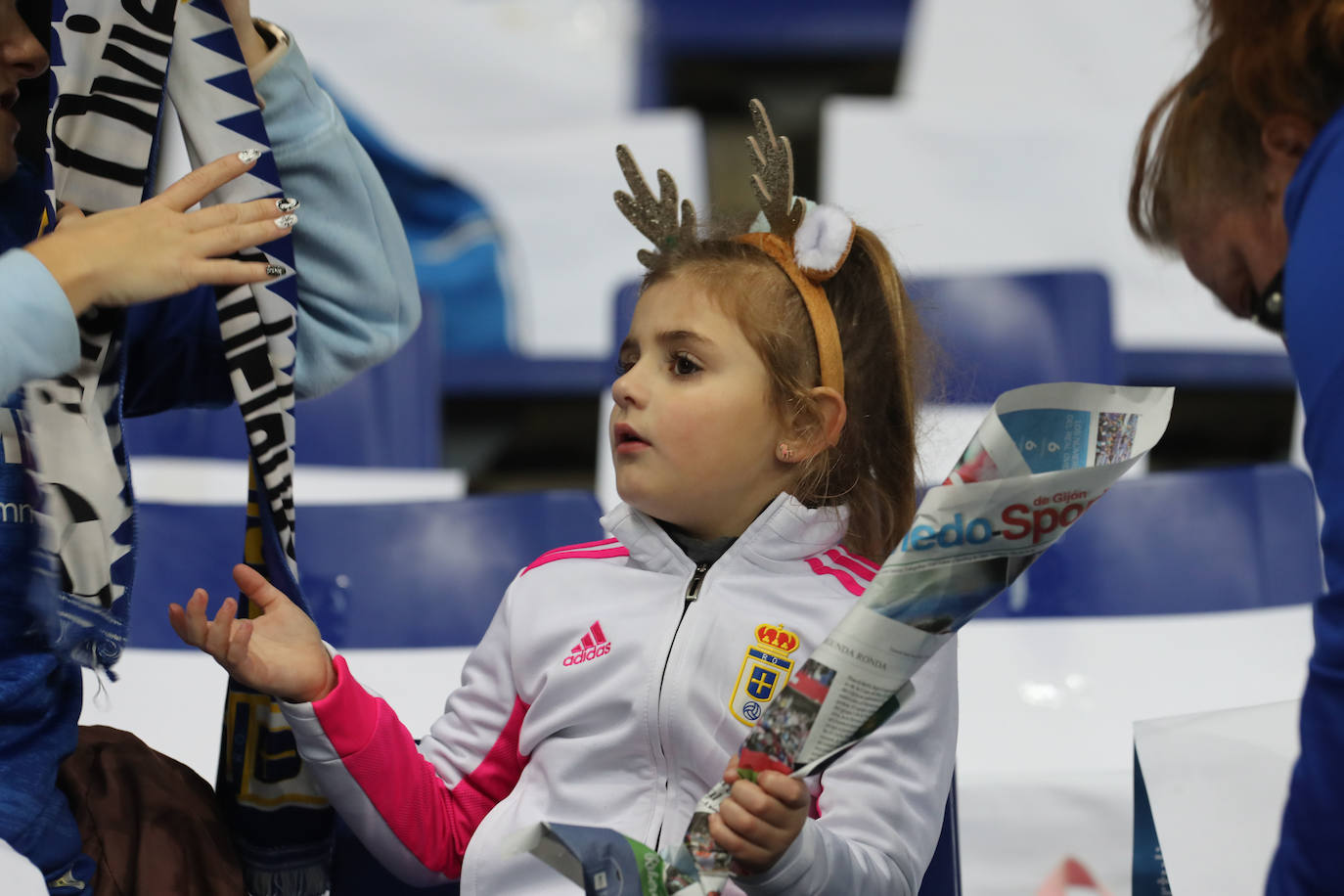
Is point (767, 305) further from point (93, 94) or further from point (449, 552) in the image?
point (449, 552)

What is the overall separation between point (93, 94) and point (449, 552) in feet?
2.62

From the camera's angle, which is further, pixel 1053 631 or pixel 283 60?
pixel 1053 631

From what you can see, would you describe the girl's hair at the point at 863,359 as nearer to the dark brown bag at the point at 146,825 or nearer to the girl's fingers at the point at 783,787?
the girl's fingers at the point at 783,787

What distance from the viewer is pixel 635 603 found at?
109 centimetres

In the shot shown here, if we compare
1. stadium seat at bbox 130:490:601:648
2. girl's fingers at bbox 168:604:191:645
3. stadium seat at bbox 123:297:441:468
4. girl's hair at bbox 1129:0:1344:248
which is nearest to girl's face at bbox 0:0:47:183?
girl's fingers at bbox 168:604:191:645

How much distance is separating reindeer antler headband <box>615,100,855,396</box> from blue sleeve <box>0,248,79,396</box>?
49cm

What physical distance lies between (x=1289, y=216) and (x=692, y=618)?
1.66ft

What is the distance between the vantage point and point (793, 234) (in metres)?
1.18

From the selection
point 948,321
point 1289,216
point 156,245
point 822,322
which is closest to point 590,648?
point 822,322

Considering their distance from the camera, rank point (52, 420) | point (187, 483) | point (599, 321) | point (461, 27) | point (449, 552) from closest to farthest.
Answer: point (52, 420) < point (449, 552) < point (187, 483) < point (599, 321) < point (461, 27)

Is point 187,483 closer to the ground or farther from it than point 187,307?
closer to the ground

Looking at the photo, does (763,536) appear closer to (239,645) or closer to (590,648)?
(590,648)

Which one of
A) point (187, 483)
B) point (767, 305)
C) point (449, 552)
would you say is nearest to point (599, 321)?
point (187, 483)

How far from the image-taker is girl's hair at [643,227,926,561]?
3.77 feet
